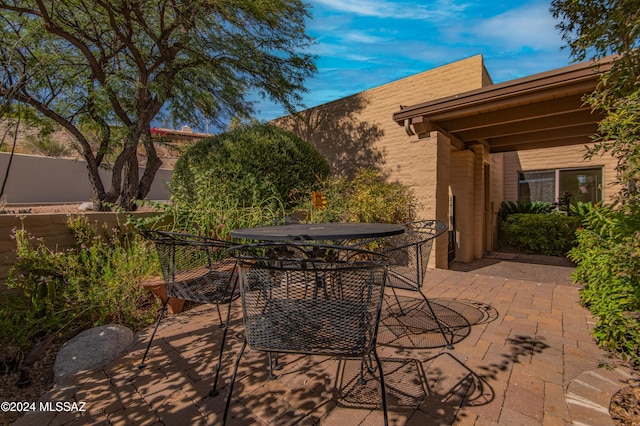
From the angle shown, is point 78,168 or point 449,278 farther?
point 78,168

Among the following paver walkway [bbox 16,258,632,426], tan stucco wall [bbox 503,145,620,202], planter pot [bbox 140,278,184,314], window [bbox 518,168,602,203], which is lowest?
paver walkway [bbox 16,258,632,426]

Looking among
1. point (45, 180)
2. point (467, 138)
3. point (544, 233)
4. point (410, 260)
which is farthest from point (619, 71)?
point (45, 180)

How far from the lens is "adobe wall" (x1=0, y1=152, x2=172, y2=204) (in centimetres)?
1186

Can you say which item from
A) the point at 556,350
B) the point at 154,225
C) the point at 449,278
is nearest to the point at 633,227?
the point at 556,350

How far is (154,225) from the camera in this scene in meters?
3.84

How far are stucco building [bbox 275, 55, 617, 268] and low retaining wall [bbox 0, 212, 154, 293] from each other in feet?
14.9

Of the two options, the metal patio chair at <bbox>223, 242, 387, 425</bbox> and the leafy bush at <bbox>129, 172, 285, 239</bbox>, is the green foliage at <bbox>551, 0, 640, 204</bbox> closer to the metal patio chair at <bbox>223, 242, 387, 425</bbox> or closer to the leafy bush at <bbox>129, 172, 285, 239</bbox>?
the metal patio chair at <bbox>223, 242, 387, 425</bbox>

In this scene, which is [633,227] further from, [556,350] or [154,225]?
[154,225]

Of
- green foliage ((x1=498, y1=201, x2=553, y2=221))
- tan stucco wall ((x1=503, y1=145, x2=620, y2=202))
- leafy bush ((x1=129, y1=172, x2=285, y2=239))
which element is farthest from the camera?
green foliage ((x1=498, y1=201, x2=553, y2=221))

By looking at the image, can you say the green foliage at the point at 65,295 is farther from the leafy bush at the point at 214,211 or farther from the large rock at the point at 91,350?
the leafy bush at the point at 214,211

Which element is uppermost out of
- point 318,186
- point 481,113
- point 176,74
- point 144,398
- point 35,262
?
point 176,74

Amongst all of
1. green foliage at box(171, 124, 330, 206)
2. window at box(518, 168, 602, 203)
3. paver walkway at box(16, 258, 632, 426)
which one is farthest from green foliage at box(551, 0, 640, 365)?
window at box(518, 168, 602, 203)

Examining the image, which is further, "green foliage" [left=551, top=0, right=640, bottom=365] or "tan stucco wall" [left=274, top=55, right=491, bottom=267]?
"tan stucco wall" [left=274, top=55, right=491, bottom=267]

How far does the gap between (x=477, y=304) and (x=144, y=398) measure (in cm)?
296
